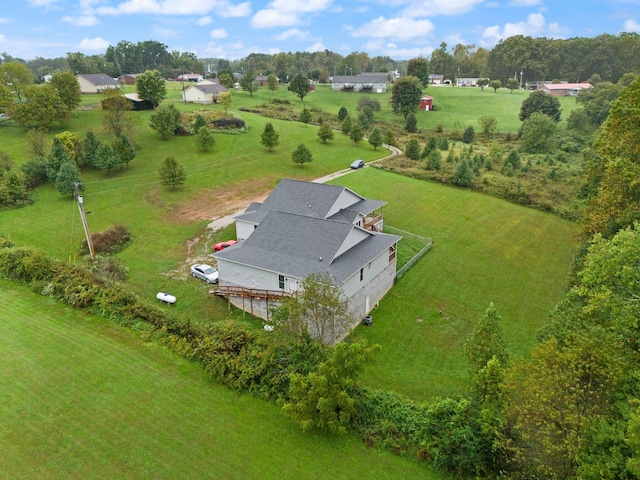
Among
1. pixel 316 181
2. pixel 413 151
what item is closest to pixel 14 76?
pixel 316 181

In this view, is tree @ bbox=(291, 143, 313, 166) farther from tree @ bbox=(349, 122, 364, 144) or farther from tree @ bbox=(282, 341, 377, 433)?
tree @ bbox=(282, 341, 377, 433)

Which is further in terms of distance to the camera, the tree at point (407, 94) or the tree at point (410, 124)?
the tree at point (407, 94)

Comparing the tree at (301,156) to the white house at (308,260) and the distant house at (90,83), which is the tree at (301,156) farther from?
the distant house at (90,83)

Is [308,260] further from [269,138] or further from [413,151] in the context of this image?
[413,151]

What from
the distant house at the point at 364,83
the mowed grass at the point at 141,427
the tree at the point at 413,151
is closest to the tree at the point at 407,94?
the distant house at the point at 364,83

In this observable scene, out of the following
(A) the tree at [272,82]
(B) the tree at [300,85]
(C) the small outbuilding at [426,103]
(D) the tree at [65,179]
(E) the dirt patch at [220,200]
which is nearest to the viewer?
(E) the dirt patch at [220,200]

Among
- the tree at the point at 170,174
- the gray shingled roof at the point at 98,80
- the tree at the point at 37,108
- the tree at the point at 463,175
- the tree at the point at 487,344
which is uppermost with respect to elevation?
the gray shingled roof at the point at 98,80
